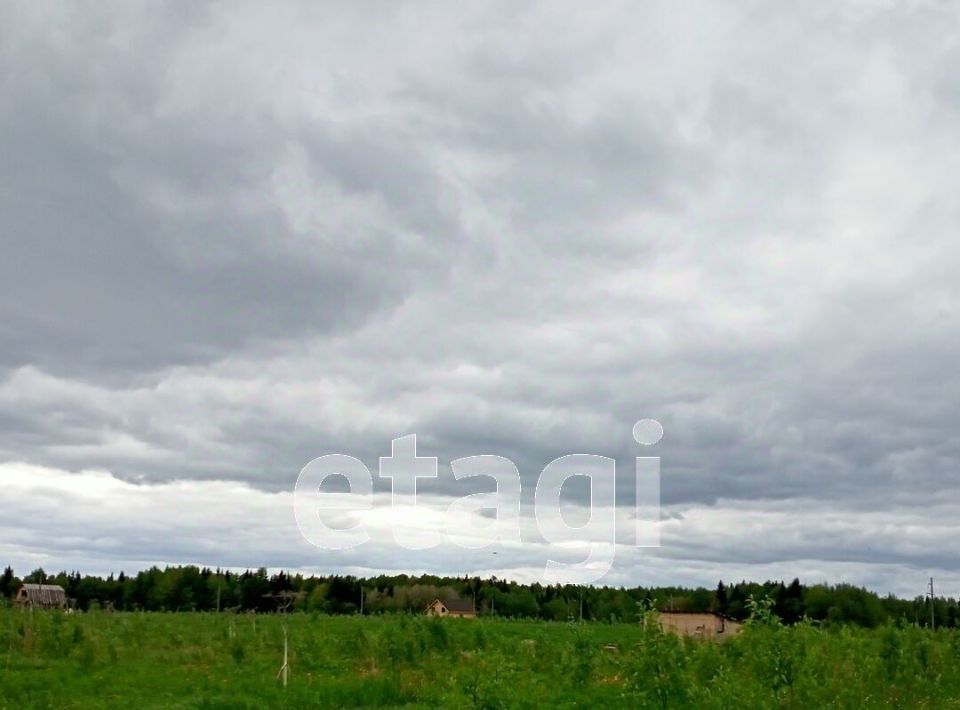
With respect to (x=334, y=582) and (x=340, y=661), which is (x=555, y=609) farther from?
(x=340, y=661)

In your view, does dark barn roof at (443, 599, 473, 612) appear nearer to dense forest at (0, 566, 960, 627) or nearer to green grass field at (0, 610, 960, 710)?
dense forest at (0, 566, 960, 627)

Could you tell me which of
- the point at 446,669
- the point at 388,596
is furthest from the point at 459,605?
the point at 446,669

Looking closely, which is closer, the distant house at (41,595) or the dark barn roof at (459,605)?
the distant house at (41,595)

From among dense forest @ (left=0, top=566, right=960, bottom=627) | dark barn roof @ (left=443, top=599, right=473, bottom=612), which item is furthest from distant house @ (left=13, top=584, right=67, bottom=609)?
dark barn roof @ (left=443, top=599, right=473, bottom=612)

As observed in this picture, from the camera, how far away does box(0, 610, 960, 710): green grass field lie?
18125mm

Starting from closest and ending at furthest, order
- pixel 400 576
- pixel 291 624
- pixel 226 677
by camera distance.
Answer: pixel 226 677 < pixel 291 624 < pixel 400 576

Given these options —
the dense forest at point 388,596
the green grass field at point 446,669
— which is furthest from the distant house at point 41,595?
the green grass field at point 446,669

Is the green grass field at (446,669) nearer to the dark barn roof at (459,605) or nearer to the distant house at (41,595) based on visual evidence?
the distant house at (41,595)

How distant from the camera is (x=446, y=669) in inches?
1383

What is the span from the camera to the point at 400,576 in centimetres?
15362

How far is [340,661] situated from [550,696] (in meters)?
10.1

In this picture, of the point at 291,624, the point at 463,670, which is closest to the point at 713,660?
the point at 463,670

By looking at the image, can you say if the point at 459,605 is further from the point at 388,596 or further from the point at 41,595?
the point at 41,595

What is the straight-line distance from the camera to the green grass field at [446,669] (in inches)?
714
